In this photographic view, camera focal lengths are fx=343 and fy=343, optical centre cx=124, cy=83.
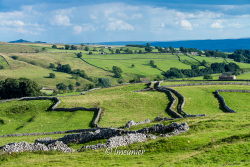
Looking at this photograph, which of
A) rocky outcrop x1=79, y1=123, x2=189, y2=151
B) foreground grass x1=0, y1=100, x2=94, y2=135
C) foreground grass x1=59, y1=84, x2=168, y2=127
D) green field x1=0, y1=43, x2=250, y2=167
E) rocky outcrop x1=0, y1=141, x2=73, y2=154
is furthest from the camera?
foreground grass x1=59, y1=84, x2=168, y2=127

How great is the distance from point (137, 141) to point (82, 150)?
641 cm

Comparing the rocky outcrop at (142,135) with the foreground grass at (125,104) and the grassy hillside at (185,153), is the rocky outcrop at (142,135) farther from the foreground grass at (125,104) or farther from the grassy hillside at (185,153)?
the foreground grass at (125,104)

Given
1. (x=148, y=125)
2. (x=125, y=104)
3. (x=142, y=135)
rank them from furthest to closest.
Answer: (x=125, y=104) → (x=148, y=125) → (x=142, y=135)

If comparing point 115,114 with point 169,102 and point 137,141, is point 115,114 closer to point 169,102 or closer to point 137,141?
point 169,102

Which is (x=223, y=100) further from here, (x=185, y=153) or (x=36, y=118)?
(x=185, y=153)

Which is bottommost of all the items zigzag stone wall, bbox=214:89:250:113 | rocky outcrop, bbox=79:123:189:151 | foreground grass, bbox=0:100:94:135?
foreground grass, bbox=0:100:94:135

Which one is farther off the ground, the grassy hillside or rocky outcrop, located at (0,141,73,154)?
the grassy hillside

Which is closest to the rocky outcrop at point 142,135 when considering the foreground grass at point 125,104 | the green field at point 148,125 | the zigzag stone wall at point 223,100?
the green field at point 148,125

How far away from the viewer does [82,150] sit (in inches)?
1543

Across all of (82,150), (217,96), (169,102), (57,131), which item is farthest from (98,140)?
(217,96)

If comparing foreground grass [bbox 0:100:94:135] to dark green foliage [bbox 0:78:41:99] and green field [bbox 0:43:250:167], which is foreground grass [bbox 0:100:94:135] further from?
dark green foliage [bbox 0:78:41:99]

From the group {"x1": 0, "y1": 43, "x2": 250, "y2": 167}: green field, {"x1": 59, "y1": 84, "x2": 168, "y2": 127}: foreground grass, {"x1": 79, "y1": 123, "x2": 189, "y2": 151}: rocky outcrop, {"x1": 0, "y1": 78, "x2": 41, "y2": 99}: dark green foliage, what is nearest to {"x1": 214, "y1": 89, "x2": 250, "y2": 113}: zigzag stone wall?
{"x1": 0, "y1": 43, "x2": 250, "y2": 167}: green field

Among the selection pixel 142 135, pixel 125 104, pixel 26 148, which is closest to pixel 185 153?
pixel 142 135

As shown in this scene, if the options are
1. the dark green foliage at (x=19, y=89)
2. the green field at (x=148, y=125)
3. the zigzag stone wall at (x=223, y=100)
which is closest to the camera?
the green field at (x=148, y=125)
